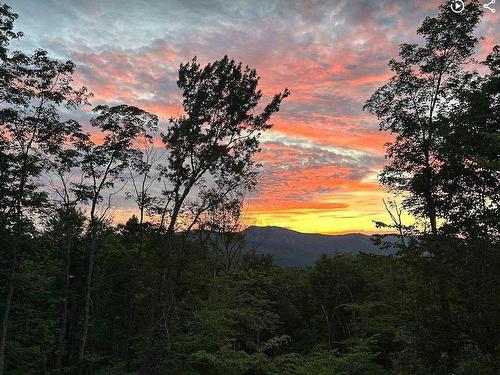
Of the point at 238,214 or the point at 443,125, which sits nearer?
the point at 443,125

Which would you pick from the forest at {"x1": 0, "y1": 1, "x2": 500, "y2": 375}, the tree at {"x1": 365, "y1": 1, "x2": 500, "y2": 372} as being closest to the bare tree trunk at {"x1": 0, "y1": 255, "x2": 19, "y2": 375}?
the forest at {"x1": 0, "y1": 1, "x2": 500, "y2": 375}

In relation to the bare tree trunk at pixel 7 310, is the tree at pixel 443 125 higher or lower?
higher

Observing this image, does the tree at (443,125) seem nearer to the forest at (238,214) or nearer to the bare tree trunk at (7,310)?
the forest at (238,214)

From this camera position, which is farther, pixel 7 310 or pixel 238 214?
pixel 238 214

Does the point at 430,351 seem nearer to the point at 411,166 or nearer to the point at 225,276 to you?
the point at 411,166

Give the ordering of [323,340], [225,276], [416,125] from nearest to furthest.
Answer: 1. [416,125]
2. [225,276]
3. [323,340]

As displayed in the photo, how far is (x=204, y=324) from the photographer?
72.6 ft

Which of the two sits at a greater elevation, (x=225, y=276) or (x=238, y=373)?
(x=225, y=276)

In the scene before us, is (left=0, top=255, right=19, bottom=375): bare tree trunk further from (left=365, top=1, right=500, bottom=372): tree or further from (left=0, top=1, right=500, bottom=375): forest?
(left=365, top=1, right=500, bottom=372): tree

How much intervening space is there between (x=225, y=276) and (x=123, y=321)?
14.1 m

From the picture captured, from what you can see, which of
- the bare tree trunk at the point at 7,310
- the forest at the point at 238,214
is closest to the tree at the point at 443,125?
the forest at the point at 238,214

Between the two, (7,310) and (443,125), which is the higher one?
(443,125)

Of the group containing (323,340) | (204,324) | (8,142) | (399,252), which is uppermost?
(8,142)

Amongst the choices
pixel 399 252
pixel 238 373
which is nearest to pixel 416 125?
pixel 399 252
